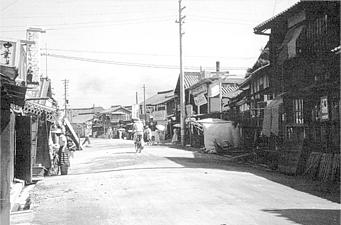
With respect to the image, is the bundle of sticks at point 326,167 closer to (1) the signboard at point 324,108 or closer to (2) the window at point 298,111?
(1) the signboard at point 324,108

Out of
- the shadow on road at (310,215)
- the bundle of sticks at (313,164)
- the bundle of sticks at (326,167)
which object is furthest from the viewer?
the bundle of sticks at (313,164)

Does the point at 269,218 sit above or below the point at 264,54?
below

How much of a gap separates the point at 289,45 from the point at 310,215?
12141mm

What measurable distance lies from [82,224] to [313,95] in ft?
39.5

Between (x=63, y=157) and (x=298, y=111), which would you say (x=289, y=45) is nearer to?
(x=298, y=111)

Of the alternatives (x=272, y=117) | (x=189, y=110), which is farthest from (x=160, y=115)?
(x=272, y=117)

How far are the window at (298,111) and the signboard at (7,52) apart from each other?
12598 millimetres

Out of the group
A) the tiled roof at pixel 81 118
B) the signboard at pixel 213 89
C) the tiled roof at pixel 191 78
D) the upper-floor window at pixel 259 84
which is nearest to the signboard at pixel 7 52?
the upper-floor window at pixel 259 84

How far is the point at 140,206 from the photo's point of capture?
32.4 feet

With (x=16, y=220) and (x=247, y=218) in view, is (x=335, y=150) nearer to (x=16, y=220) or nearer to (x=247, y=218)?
(x=247, y=218)

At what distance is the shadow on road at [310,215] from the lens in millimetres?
8250

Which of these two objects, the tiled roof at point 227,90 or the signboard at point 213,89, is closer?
the signboard at point 213,89

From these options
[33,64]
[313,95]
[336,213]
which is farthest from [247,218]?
[33,64]

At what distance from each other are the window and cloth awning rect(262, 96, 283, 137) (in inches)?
32.8
